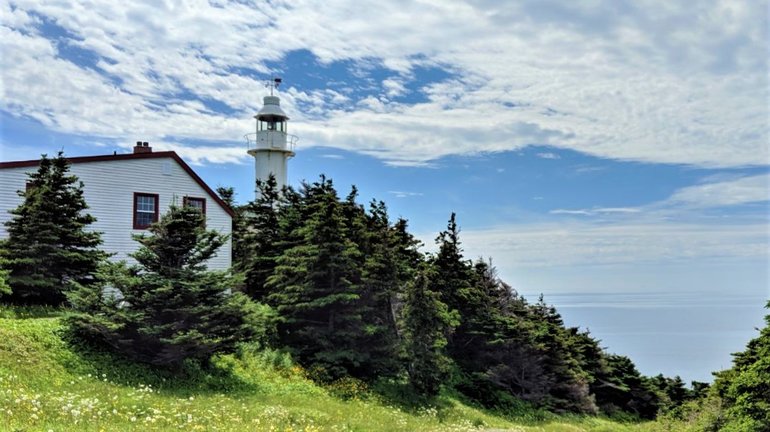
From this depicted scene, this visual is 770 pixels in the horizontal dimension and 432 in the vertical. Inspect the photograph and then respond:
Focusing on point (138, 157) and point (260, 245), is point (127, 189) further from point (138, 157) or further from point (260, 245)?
point (260, 245)

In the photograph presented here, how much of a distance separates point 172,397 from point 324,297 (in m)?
9.05

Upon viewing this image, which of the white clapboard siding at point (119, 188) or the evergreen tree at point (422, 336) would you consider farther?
the white clapboard siding at point (119, 188)

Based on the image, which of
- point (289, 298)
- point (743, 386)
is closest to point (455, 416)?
point (289, 298)

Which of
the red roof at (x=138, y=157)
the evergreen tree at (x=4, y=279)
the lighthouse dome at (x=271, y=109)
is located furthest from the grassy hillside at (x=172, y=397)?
the lighthouse dome at (x=271, y=109)

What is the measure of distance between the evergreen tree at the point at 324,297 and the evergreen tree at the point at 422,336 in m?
2.07

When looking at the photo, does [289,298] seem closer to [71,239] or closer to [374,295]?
[374,295]

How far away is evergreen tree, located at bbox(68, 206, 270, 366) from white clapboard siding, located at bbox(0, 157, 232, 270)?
22.0 ft

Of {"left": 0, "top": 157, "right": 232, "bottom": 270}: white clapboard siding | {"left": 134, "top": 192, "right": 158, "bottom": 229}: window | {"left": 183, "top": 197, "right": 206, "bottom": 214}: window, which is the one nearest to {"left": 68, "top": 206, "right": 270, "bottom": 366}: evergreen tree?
{"left": 0, "top": 157, "right": 232, "bottom": 270}: white clapboard siding

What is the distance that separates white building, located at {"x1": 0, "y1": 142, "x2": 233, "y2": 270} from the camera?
78.1ft

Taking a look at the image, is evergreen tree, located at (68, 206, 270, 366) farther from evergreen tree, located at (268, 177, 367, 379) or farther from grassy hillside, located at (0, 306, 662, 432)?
evergreen tree, located at (268, 177, 367, 379)

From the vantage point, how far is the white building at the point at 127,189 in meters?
23.8

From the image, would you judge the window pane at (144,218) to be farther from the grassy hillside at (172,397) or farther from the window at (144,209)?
the grassy hillside at (172,397)

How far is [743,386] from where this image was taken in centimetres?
1688

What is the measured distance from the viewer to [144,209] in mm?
27047
